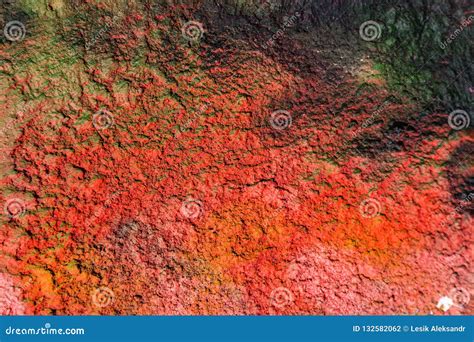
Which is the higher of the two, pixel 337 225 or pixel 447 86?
pixel 447 86

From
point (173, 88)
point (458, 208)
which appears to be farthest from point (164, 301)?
point (458, 208)

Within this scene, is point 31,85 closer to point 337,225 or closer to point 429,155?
point 337,225

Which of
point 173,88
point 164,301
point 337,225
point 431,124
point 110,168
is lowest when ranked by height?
point 164,301

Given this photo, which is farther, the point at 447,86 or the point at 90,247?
the point at 447,86

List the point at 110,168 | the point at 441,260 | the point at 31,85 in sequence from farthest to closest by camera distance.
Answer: the point at 31,85 → the point at 110,168 → the point at 441,260

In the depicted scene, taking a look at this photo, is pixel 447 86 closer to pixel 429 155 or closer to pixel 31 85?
pixel 429 155

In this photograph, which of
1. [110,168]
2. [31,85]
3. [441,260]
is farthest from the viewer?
[31,85]

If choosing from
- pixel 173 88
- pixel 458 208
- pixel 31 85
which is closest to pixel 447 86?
pixel 458 208
